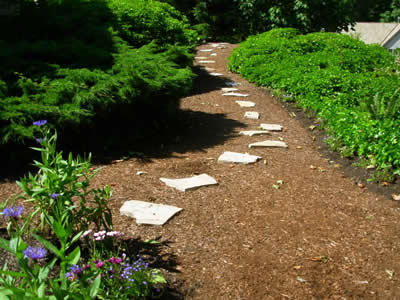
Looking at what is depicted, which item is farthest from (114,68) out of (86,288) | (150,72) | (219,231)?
(86,288)

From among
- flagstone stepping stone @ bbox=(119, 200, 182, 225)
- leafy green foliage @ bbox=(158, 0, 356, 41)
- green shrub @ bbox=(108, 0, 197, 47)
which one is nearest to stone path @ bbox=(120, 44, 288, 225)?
flagstone stepping stone @ bbox=(119, 200, 182, 225)

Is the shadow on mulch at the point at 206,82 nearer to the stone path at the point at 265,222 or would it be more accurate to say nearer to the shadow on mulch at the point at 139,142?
the shadow on mulch at the point at 139,142

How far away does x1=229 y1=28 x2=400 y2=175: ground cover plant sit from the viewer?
433 centimetres

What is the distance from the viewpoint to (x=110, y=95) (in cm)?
409

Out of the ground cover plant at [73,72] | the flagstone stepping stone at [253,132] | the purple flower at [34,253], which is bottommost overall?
the flagstone stepping stone at [253,132]

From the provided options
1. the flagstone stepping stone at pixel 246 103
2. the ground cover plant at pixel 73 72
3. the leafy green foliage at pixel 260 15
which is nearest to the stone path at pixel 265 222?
the ground cover plant at pixel 73 72

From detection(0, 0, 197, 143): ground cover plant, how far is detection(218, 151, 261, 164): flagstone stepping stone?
1.02m

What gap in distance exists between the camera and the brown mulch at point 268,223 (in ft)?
7.76

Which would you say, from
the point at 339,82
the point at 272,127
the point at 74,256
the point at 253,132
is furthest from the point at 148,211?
the point at 339,82

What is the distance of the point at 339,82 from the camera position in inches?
254

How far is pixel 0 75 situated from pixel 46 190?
8.08ft

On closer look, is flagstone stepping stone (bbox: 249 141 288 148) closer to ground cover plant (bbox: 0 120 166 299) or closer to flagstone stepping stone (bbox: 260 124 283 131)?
flagstone stepping stone (bbox: 260 124 283 131)

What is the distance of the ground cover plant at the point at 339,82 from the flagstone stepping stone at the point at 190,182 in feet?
5.89

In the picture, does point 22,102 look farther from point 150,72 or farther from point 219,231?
Answer: point 219,231
